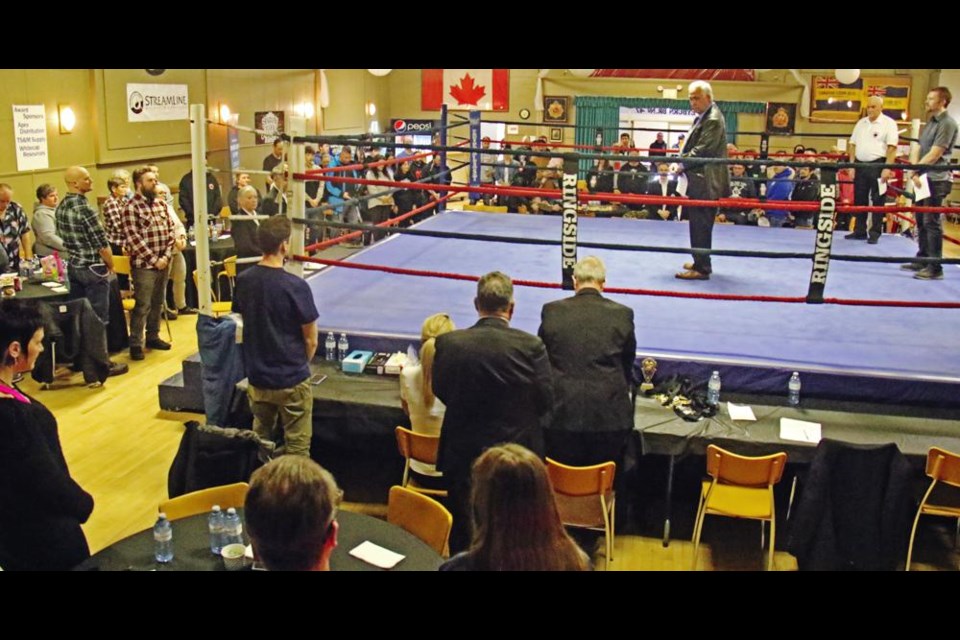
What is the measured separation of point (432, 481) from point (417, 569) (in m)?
1.24

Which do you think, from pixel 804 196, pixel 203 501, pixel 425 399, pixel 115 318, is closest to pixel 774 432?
pixel 425 399

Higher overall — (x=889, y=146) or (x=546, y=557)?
(x=889, y=146)

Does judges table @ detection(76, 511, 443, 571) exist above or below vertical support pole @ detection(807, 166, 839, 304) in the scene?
below

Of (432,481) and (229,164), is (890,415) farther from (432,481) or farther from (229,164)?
(229,164)

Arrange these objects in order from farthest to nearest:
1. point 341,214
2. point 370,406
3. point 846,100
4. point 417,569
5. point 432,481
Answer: point 846,100
point 341,214
point 370,406
point 432,481
point 417,569

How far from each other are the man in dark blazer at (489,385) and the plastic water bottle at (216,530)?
0.85 meters

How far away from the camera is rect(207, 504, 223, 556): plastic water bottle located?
2.60m

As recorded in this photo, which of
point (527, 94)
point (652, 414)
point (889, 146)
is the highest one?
point (527, 94)

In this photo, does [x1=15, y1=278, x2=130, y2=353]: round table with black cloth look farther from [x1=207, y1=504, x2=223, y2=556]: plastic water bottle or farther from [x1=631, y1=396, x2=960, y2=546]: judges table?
[x1=631, y1=396, x2=960, y2=546]: judges table

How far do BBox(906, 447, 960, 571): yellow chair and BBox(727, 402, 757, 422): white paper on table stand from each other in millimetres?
714

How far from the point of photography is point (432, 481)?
3.75m

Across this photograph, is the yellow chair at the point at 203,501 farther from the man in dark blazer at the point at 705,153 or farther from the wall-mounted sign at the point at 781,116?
the wall-mounted sign at the point at 781,116

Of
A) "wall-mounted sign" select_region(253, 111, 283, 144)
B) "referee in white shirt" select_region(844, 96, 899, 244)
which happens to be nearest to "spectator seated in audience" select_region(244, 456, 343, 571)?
"referee in white shirt" select_region(844, 96, 899, 244)

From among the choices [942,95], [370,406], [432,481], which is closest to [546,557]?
[432,481]
